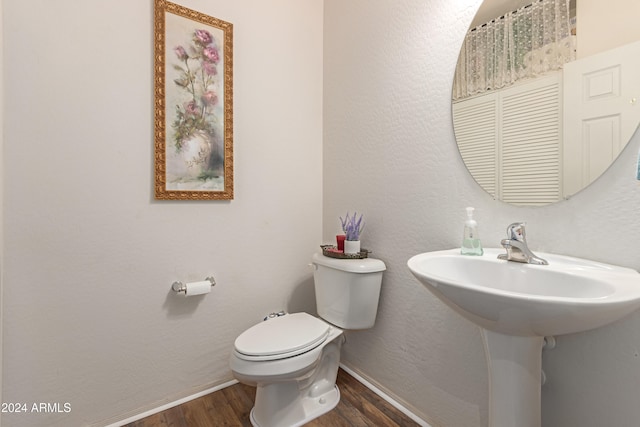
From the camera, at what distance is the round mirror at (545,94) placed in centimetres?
82

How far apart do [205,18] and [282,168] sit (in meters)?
0.86

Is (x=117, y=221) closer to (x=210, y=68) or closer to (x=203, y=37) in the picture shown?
(x=210, y=68)

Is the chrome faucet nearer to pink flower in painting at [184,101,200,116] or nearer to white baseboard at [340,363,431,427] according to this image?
white baseboard at [340,363,431,427]

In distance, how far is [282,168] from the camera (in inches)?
70.9

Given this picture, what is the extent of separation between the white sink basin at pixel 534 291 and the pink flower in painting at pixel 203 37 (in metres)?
1.48

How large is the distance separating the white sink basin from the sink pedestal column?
0.13 metres

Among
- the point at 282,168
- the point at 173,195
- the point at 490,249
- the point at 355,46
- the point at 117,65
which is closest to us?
the point at 490,249

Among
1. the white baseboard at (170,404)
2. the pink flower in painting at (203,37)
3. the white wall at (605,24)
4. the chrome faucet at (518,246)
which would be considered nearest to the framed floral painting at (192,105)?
the pink flower in painting at (203,37)

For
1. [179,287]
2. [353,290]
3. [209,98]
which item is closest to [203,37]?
[209,98]

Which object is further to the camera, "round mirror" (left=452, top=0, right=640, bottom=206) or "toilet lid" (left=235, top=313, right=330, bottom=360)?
"toilet lid" (left=235, top=313, right=330, bottom=360)

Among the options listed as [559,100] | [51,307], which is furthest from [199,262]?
[559,100]

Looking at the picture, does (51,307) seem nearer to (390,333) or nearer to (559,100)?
(390,333)

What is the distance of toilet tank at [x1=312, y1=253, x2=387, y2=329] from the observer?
143 centimetres

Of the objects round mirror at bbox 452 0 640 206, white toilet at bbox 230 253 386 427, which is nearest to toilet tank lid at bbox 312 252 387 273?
white toilet at bbox 230 253 386 427
